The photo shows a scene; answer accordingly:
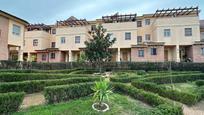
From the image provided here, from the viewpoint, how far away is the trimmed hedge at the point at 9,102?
848 centimetres

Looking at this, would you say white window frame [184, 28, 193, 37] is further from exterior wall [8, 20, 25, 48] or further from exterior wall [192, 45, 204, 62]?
exterior wall [8, 20, 25, 48]

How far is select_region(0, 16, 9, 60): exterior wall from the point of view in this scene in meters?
25.5

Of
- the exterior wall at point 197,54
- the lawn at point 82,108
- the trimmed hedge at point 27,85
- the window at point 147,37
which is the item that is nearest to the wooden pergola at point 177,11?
the window at point 147,37

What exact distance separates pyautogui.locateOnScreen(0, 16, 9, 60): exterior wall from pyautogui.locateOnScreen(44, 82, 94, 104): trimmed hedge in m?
18.2

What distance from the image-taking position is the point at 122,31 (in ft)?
121

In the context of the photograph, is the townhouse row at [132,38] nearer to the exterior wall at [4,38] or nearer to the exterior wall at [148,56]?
the exterior wall at [148,56]

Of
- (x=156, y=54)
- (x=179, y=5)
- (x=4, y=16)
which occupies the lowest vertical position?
(x=156, y=54)

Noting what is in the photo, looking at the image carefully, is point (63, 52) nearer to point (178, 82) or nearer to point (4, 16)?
point (4, 16)

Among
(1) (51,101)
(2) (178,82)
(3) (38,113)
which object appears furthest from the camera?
(2) (178,82)

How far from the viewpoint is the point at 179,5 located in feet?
118

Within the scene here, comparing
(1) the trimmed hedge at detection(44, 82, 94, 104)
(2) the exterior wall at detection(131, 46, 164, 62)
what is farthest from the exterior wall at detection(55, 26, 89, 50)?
(1) the trimmed hedge at detection(44, 82, 94, 104)

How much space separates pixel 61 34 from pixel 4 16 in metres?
15.1

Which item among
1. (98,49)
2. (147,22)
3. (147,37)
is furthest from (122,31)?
(98,49)

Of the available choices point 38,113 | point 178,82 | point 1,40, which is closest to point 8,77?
point 38,113
